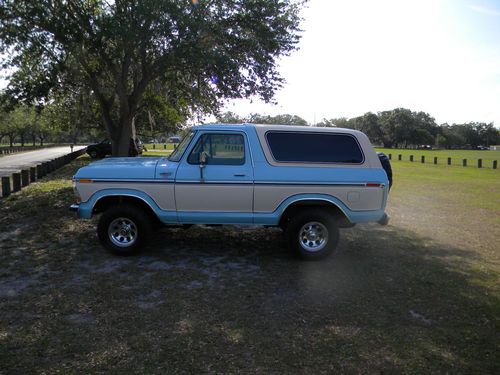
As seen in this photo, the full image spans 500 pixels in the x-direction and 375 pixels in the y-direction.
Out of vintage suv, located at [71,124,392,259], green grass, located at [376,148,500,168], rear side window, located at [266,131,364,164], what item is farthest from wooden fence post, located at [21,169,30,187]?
green grass, located at [376,148,500,168]

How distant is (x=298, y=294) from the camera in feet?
17.3

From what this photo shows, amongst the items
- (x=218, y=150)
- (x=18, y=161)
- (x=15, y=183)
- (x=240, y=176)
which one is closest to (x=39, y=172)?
(x=15, y=183)

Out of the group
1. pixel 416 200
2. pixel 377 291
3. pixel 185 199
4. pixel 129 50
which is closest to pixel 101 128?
pixel 129 50

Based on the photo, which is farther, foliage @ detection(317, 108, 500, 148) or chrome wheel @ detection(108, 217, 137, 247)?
foliage @ detection(317, 108, 500, 148)

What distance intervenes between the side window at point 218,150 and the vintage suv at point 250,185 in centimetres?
2

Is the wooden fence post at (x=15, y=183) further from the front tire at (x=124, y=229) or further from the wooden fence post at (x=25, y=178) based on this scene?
the front tire at (x=124, y=229)

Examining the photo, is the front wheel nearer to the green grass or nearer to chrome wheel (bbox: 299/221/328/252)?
chrome wheel (bbox: 299/221/328/252)

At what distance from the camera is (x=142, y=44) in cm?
1209

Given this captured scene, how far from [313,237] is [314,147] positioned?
4.62ft

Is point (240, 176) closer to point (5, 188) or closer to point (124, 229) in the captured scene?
point (124, 229)

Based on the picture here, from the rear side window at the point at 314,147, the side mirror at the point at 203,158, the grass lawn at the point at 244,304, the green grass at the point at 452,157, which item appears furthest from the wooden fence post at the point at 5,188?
the green grass at the point at 452,157

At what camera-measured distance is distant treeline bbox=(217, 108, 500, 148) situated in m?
126

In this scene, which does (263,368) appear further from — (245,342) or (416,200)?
(416,200)

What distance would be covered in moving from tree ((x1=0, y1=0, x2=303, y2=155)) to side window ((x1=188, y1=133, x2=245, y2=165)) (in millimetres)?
5792
